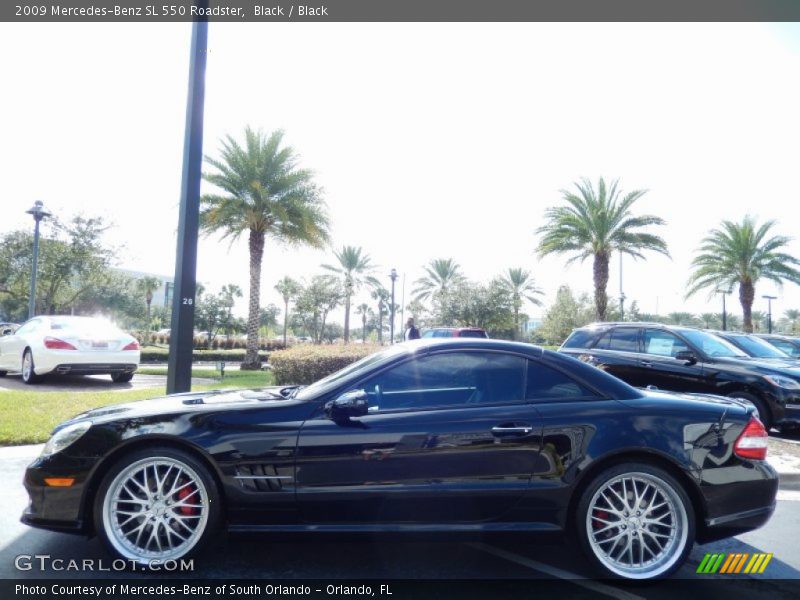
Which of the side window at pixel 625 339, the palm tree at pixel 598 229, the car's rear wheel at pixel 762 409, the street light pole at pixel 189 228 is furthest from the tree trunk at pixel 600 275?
the street light pole at pixel 189 228

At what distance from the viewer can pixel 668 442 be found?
334 cm

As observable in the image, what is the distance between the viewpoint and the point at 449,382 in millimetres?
3625

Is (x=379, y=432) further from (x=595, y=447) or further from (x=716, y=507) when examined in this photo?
(x=716, y=507)

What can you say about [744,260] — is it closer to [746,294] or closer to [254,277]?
[746,294]

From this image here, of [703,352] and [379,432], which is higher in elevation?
[703,352]

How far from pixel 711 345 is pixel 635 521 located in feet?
21.6

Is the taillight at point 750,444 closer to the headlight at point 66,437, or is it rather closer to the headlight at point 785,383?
the headlight at point 66,437

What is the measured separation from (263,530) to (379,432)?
2.93ft

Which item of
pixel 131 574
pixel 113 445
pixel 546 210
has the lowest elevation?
pixel 131 574

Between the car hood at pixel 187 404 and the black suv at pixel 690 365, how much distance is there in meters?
6.99

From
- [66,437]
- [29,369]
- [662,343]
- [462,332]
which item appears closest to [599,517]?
[66,437]

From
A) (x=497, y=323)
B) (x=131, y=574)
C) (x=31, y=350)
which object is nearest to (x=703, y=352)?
(x=131, y=574)

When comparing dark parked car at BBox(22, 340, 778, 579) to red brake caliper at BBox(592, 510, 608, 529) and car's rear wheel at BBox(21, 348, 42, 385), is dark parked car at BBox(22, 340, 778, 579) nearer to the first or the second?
red brake caliper at BBox(592, 510, 608, 529)

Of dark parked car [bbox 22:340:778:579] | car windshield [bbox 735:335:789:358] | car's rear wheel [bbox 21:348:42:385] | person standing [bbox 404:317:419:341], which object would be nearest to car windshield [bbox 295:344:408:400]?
dark parked car [bbox 22:340:778:579]
